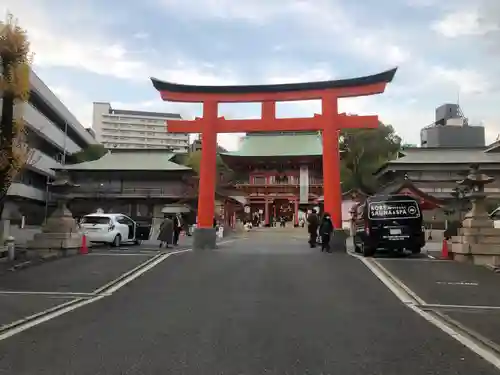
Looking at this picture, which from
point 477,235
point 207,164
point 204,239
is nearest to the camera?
point 477,235

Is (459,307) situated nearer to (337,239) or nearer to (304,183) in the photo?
(337,239)

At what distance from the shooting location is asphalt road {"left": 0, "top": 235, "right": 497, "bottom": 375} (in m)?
5.39

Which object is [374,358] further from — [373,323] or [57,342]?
[57,342]

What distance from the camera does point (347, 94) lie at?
22703 millimetres

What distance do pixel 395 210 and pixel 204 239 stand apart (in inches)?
308

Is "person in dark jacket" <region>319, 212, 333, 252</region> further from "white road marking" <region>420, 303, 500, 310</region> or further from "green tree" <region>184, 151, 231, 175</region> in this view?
"green tree" <region>184, 151, 231, 175</region>

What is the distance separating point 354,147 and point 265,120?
33.9 metres

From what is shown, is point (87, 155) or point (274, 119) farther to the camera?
point (87, 155)

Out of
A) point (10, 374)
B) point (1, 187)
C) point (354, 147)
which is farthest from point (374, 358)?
point (354, 147)

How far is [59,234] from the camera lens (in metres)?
17.8

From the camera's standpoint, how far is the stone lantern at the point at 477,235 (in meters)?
16.2

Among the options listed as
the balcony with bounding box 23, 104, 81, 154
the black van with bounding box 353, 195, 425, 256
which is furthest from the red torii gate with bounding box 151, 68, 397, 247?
the balcony with bounding box 23, 104, 81, 154

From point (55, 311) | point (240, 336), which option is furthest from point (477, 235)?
point (55, 311)

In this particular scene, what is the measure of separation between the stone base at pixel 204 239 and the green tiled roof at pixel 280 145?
2976cm
